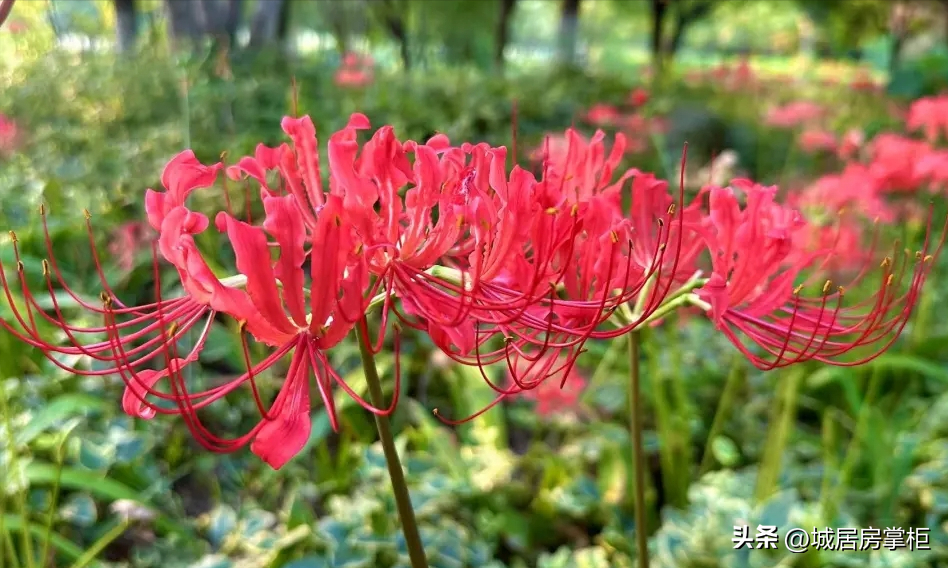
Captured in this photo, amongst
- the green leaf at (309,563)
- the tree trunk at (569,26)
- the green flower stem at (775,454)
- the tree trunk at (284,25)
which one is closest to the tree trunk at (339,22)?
the tree trunk at (284,25)

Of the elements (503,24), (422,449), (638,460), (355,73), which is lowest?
(422,449)

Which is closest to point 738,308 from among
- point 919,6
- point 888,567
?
point 888,567

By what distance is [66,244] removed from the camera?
2.19 metres

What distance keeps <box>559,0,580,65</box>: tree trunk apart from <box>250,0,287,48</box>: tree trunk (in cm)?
381

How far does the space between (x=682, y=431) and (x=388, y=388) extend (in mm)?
779

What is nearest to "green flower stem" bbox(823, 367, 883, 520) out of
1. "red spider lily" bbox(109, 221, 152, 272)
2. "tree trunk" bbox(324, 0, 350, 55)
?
"red spider lily" bbox(109, 221, 152, 272)

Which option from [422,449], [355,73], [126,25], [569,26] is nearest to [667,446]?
[422,449]

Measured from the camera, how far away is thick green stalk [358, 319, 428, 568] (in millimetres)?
562

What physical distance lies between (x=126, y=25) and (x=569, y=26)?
4980 mm

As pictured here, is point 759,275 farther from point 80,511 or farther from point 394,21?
point 394,21

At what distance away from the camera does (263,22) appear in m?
5.80

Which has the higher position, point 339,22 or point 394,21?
point 394,21

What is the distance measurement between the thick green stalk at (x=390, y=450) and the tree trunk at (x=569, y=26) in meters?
8.42

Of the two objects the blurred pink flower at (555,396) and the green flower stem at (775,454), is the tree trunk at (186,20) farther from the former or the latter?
the green flower stem at (775,454)
